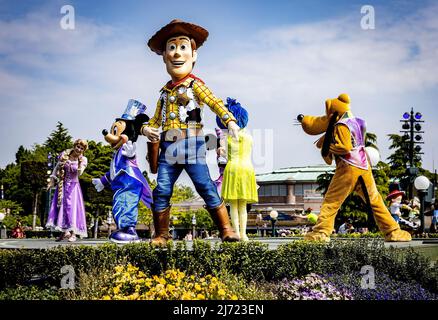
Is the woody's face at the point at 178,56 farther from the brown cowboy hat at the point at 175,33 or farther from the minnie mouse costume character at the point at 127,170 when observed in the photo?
the minnie mouse costume character at the point at 127,170

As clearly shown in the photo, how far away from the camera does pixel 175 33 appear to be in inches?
334

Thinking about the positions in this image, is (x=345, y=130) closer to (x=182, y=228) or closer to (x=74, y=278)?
(x=74, y=278)

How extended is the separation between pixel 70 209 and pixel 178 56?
14.6 ft

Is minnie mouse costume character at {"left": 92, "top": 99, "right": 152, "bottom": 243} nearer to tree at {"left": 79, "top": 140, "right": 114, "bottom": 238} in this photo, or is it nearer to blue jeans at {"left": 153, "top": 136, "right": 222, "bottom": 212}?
blue jeans at {"left": 153, "top": 136, "right": 222, "bottom": 212}

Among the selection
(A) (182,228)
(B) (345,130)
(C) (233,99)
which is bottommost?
(A) (182,228)

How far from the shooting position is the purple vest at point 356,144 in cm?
929

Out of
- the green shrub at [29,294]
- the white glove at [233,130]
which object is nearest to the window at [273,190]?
the white glove at [233,130]

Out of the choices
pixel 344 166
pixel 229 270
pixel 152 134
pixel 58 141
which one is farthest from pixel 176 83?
pixel 58 141

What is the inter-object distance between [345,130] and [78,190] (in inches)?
213

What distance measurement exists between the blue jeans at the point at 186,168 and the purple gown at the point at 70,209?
3.55 meters
